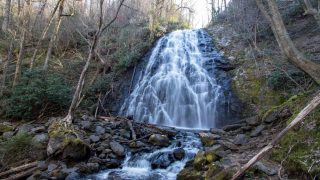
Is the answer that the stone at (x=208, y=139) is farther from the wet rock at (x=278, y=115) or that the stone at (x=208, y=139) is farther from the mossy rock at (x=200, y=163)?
the mossy rock at (x=200, y=163)

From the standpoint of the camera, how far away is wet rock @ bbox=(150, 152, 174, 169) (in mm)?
7984

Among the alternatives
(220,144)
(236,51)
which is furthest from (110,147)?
(236,51)

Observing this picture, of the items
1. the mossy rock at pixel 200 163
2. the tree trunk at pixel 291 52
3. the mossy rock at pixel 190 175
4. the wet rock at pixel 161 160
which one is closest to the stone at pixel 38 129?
the wet rock at pixel 161 160

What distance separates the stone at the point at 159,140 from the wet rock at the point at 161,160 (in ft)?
2.62

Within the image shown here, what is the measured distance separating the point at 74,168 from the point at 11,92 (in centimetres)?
642

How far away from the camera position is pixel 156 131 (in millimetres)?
10141

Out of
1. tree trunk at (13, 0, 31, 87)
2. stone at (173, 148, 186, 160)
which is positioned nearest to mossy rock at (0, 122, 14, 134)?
tree trunk at (13, 0, 31, 87)

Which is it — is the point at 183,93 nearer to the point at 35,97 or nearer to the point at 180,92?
the point at 180,92

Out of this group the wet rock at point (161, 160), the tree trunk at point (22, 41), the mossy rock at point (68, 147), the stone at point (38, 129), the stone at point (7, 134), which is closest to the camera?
the wet rock at point (161, 160)

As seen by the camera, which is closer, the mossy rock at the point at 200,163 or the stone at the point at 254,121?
the mossy rock at the point at 200,163

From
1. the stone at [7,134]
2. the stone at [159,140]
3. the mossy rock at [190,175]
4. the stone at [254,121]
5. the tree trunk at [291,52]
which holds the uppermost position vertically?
the tree trunk at [291,52]

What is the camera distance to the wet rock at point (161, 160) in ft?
26.2

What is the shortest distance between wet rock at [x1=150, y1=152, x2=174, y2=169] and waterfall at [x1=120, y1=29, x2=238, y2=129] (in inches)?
162

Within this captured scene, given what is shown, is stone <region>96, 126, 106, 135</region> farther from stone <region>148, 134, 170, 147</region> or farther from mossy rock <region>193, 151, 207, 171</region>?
mossy rock <region>193, 151, 207, 171</region>
